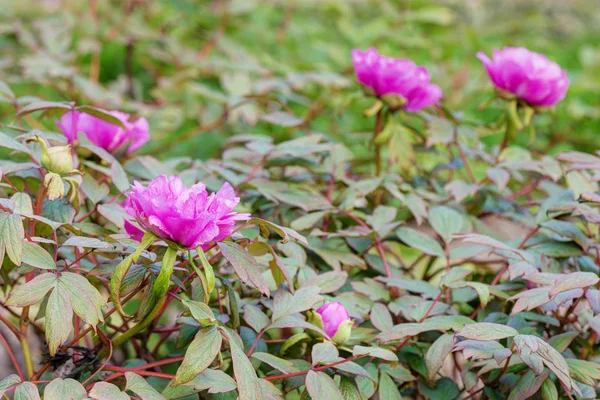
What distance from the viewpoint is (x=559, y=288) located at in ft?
2.31

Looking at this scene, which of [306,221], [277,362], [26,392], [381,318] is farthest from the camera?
[306,221]

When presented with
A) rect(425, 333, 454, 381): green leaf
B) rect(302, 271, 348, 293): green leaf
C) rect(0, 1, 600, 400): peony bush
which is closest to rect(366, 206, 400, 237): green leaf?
rect(0, 1, 600, 400): peony bush

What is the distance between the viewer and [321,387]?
666 mm

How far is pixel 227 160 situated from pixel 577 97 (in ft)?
4.85

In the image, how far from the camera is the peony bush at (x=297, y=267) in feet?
2.08

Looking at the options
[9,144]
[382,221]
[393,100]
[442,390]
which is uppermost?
[9,144]

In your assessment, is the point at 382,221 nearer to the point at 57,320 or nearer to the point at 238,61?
the point at 57,320

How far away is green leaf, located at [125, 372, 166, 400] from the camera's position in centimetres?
63

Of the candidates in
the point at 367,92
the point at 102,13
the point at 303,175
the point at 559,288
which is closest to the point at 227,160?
the point at 303,175

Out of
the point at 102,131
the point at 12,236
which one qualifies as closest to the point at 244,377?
the point at 12,236

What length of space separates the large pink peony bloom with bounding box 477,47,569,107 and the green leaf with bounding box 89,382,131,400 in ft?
2.43

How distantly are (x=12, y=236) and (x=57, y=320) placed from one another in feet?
0.30

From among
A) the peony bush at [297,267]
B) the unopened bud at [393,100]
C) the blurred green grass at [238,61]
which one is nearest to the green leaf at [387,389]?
the peony bush at [297,267]

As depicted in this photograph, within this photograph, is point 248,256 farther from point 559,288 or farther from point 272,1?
point 272,1
